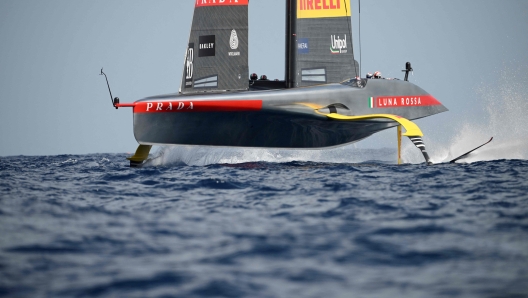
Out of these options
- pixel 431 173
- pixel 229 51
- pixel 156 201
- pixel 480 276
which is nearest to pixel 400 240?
pixel 480 276

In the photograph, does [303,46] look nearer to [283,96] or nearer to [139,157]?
[283,96]

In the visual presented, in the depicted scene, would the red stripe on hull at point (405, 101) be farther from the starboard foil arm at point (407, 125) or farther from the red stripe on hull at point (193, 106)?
the red stripe on hull at point (193, 106)

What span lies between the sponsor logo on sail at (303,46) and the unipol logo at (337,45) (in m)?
0.70

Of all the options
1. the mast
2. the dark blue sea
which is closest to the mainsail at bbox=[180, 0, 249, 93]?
the mast

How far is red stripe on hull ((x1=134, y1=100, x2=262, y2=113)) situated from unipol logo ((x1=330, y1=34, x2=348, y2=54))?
11.5ft

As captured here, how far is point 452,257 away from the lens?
4465 mm

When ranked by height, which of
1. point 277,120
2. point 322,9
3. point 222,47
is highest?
point 322,9

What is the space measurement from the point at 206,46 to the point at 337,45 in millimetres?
3640

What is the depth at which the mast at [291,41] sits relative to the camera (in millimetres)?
15188

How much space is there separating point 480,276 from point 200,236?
242 cm

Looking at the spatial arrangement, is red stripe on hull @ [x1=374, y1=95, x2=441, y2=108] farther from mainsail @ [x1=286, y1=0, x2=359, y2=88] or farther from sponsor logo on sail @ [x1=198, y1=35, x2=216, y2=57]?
sponsor logo on sail @ [x1=198, y1=35, x2=216, y2=57]

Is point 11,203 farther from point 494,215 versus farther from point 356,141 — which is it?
point 356,141

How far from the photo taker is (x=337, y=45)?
1554 centimetres

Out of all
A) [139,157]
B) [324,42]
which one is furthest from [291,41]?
[139,157]
